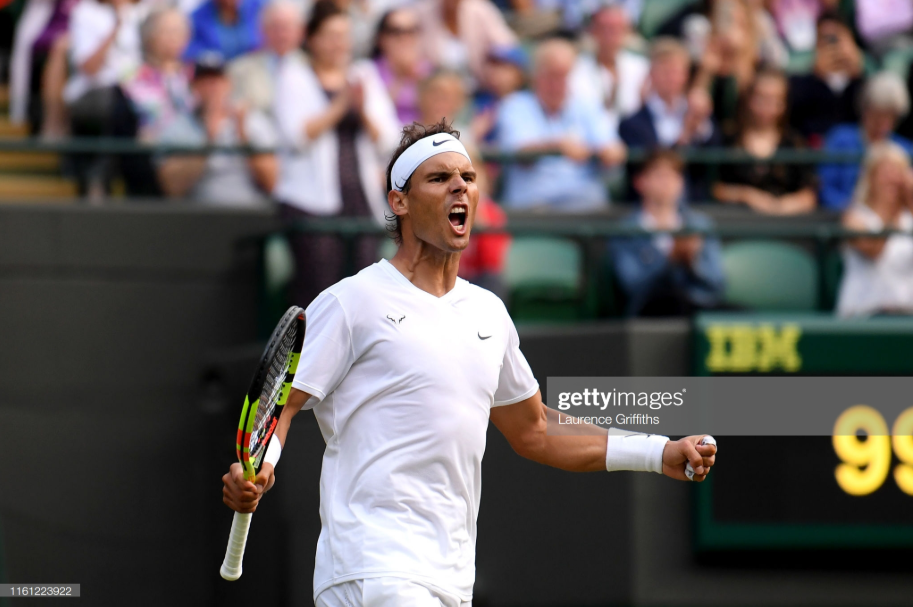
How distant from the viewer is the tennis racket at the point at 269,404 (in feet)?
11.3

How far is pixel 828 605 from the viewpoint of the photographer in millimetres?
6984

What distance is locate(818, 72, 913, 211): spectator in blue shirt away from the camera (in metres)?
8.53

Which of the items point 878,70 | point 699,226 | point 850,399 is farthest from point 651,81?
point 850,399

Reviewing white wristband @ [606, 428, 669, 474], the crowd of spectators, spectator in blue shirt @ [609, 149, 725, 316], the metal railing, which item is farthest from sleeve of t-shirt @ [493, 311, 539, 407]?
spectator in blue shirt @ [609, 149, 725, 316]

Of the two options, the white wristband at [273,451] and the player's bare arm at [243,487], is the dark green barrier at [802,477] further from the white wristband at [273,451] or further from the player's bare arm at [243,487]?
the player's bare arm at [243,487]

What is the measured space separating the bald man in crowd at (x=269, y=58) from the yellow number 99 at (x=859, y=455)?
3.68 meters

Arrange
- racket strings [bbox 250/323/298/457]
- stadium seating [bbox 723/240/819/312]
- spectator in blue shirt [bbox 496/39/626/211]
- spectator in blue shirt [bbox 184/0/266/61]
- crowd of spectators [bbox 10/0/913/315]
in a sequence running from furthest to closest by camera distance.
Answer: spectator in blue shirt [bbox 184/0/266/61]
spectator in blue shirt [bbox 496/39/626/211]
stadium seating [bbox 723/240/819/312]
crowd of spectators [bbox 10/0/913/315]
racket strings [bbox 250/323/298/457]

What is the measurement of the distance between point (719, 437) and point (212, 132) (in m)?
3.43

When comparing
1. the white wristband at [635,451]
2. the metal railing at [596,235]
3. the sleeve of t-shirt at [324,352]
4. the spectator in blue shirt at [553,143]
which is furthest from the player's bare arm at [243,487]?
the spectator in blue shirt at [553,143]

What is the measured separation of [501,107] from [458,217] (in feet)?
14.9

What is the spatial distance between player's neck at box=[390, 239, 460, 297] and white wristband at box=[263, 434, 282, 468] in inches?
25.5

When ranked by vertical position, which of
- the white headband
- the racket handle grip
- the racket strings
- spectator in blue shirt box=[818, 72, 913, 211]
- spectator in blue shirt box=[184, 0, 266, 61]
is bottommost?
the racket handle grip

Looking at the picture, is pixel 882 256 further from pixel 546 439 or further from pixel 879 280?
pixel 546 439

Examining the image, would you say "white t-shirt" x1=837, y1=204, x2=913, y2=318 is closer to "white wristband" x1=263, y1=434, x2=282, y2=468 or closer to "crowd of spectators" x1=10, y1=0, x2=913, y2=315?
"crowd of spectators" x1=10, y1=0, x2=913, y2=315
